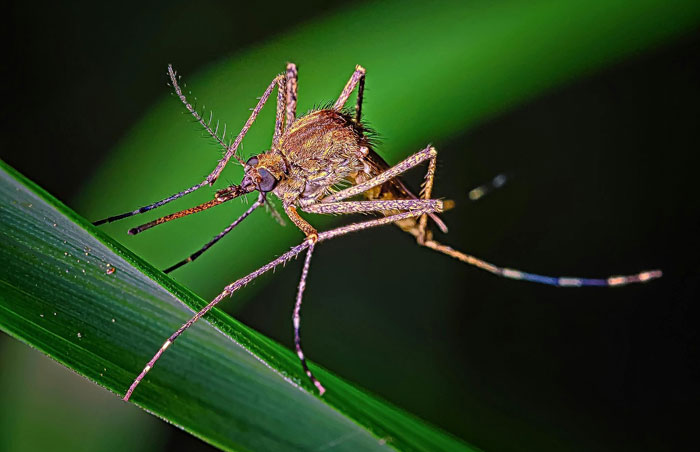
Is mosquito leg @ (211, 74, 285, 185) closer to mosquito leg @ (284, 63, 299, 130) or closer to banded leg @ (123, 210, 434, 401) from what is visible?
mosquito leg @ (284, 63, 299, 130)

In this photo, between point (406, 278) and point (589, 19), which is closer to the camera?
point (589, 19)

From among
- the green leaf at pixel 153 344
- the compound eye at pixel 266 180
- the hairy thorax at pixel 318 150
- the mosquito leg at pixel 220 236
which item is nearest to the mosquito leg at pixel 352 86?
the hairy thorax at pixel 318 150

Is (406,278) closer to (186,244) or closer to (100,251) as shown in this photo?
(186,244)

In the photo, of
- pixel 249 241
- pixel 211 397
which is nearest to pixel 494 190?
pixel 249 241

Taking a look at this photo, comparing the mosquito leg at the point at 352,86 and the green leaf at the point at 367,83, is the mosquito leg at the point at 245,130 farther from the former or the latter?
the mosquito leg at the point at 352,86

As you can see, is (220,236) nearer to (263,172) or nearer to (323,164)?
(263,172)

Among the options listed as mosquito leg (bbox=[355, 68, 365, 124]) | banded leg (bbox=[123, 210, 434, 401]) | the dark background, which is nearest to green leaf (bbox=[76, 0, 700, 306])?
mosquito leg (bbox=[355, 68, 365, 124])
